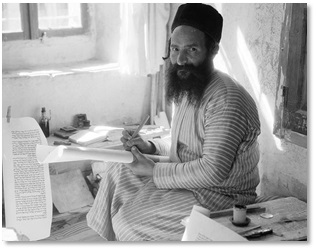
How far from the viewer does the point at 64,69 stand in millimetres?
2986

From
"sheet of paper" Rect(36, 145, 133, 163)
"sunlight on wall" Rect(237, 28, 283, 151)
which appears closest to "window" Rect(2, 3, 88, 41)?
"sunlight on wall" Rect(237, 28, 283, 151)

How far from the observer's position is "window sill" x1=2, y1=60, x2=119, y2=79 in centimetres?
283

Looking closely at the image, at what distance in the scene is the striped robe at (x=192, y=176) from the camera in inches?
69.9

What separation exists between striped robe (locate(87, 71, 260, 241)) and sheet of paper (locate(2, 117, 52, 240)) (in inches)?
10.6

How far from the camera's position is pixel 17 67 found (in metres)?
2.97

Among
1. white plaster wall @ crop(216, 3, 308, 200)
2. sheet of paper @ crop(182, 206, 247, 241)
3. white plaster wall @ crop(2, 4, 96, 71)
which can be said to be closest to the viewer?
sheet of paper @ crop(182, 206, 247, 241)

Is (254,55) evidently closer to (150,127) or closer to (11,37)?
(150,127)

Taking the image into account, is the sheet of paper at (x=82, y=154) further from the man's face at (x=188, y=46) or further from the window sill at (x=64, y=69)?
the window sill at (x=64, y=69)

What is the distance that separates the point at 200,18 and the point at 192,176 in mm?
553

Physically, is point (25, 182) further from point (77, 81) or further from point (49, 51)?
point (49, 51)

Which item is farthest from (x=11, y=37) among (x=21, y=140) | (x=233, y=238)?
(x=233, y=238)

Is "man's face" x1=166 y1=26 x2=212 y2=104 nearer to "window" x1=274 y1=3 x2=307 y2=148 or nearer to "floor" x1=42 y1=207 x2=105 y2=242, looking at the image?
"window" x1=274 y1=3 x2=307 y2=148

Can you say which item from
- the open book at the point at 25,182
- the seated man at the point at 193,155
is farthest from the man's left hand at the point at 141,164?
the open book at the point at 25,182
